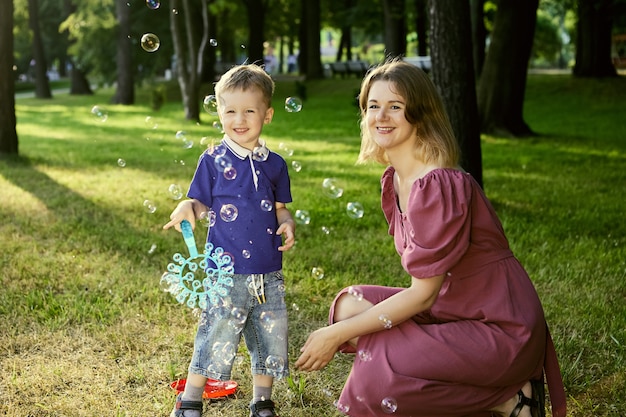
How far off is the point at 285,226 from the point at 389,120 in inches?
24.8

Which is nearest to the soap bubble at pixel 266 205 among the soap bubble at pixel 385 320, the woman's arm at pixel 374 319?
the woman's arm at pixel 374 319

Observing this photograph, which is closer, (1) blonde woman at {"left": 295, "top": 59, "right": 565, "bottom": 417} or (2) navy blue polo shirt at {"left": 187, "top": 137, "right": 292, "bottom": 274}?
(1) blonde woman at {"left": 295, "top": 59, "right": 565, "bottom": 417}

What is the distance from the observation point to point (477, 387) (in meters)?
2.62

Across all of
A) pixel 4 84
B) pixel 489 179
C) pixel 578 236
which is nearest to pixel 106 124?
pixel 4 84

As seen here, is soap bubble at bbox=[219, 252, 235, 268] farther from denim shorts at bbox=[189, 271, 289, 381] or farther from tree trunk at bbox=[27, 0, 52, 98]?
tree trunk at bbox=[27, 0, 52, 98]

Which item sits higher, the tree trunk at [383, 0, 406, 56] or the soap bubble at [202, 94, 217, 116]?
the tree trunk at [383, 0, 406, 56]

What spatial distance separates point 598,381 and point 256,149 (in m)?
1.84

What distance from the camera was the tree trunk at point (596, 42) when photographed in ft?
77.5

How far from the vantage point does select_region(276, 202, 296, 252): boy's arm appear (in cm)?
312

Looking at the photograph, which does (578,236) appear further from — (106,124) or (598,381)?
(106,124)

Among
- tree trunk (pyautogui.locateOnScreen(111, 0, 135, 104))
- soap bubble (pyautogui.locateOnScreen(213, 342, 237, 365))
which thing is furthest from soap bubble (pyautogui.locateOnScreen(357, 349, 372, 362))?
tree trunk (pyautogui.locateOnScreen(111, 0, 135, 104))

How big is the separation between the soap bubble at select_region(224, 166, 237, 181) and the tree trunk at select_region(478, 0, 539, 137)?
434 inches

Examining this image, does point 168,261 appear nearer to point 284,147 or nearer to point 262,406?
point 284,147

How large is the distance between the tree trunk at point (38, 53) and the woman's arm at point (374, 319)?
2793 cm
